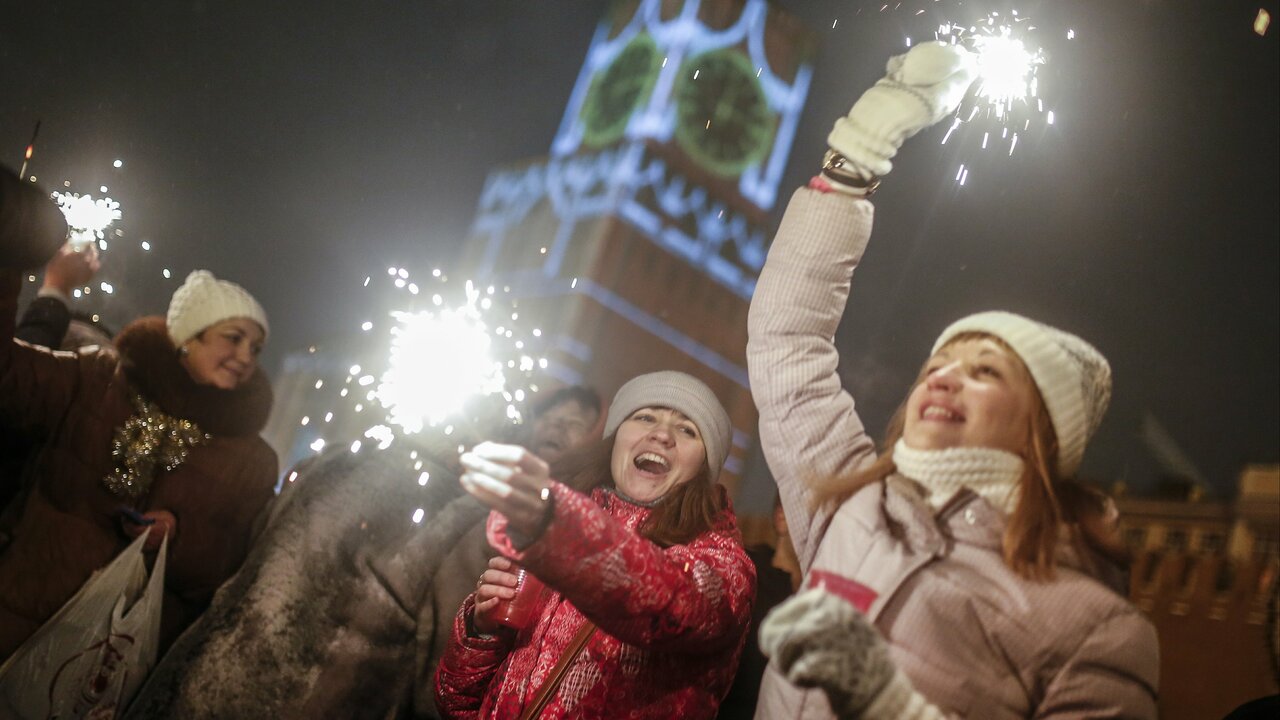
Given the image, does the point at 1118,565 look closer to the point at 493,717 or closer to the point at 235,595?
the point at 493,717

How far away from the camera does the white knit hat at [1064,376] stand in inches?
76.2

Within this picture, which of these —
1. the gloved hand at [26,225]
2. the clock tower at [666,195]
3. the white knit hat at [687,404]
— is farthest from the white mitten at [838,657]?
the clock tower at [666,195]

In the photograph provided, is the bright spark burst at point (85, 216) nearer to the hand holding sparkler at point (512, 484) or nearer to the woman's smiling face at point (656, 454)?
the woman's smiling face at point (656, 454)

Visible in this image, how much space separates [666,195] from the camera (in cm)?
4462

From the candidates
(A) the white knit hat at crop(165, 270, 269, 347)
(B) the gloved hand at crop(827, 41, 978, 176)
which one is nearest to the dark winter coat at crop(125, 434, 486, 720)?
(A) the white knit hat at crop(165, 270, 269, 347)

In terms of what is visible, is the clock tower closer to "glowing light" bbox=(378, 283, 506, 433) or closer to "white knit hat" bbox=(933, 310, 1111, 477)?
"glowing light" bbox=(378, 283, 506, 433)

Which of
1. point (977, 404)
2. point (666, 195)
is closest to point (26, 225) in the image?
point (977, 404)

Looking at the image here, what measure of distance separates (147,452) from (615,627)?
278 cm

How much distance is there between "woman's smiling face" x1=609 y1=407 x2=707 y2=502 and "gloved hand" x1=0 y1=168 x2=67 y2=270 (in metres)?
1.66

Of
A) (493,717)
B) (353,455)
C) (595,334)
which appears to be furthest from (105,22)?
(595,334)

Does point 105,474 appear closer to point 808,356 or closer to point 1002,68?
point 808,356

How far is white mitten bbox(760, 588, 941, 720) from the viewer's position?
154 cm

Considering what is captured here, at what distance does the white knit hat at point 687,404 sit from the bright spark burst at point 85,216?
122 inches

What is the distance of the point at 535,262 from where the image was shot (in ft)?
152
